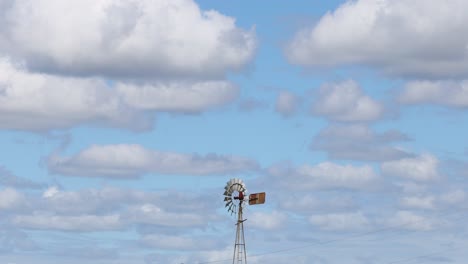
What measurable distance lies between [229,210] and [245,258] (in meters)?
12.0

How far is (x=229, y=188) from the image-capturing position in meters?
184

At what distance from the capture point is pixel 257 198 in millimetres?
181875

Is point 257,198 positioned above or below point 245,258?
above

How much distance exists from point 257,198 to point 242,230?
24.9ft

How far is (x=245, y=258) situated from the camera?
17762 cm

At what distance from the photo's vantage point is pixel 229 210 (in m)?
185

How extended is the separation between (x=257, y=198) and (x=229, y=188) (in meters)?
6.53

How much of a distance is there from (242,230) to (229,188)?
10.0m

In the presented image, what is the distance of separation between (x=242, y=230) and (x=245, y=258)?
5734 millimetres

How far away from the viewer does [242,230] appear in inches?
7052

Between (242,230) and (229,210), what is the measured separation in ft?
23.6

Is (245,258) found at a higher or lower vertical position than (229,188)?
lower
